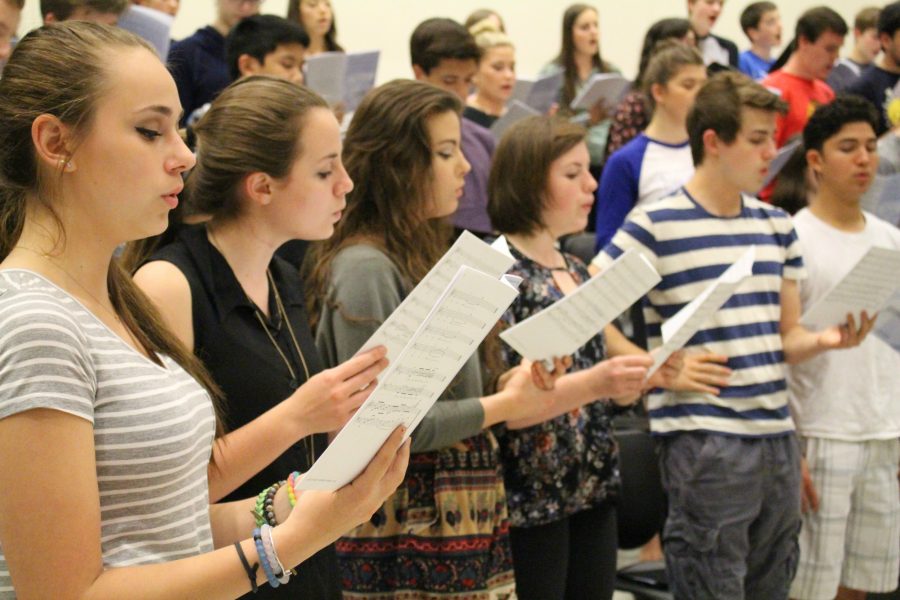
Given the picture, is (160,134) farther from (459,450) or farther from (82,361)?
(459,450)

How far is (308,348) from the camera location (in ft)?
6.15

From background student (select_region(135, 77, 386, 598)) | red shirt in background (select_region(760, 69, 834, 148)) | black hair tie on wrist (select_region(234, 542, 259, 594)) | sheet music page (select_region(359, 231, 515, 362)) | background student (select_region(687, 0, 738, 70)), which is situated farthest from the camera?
background student (select_region(687, 0, 738, 70))

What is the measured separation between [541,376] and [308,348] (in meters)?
0.54

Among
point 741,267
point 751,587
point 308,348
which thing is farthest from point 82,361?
point 751,587

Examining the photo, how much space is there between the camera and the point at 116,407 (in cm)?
116

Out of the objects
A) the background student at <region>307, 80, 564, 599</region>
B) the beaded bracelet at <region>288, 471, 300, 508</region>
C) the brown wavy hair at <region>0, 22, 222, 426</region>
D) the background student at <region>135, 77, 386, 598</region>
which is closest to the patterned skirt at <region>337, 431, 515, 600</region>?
the background student at <region>307, 80, 564, 599</region>

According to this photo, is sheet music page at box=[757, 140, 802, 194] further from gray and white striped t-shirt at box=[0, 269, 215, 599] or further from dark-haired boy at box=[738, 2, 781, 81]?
dark-haired boy at box=[738, 2, 781, 81]

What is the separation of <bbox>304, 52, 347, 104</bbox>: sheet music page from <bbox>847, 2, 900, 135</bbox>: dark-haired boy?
2256 millimetres

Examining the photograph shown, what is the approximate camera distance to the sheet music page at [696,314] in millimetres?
2295

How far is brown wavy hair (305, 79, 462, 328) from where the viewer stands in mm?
2240

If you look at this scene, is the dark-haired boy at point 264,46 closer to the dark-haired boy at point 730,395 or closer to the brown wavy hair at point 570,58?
the dark-haired boy at point 730,395

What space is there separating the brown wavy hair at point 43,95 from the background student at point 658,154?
2590 millimetres

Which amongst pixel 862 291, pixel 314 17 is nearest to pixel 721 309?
pixel 862 291

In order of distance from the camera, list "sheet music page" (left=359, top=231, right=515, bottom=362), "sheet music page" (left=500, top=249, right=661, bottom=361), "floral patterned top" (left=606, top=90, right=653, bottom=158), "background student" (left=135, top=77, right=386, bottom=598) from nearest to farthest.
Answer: "sheet music page" (left=359, top=231, right=515, bottom=362), "background student" (left=135, top=77, right=386, bottom=598), "sheet music page" (left=500, top=249, right=661, bottom=361), "floral patterned top" (left=606, top=90, right=653, bottom=158)
